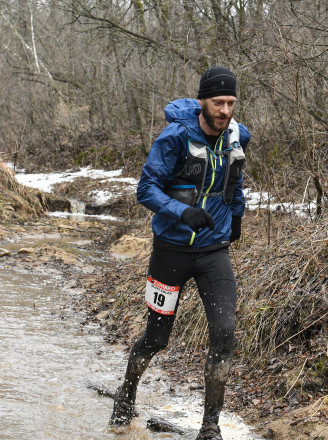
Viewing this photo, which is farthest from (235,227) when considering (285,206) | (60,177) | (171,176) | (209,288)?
(60,177)

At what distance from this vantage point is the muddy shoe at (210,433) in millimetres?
3342

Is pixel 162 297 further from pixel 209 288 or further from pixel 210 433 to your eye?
pixel 210 433

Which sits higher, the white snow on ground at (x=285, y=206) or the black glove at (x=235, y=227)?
the black glove at (x=235, y=227)

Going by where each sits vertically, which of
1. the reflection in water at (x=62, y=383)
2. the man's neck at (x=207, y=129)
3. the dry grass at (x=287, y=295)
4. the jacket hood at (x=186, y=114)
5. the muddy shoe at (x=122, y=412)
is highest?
the jacket hood at (x=186, y=114)

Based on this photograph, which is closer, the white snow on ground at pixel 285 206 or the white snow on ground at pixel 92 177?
the white snow on ground at pixel 285 206

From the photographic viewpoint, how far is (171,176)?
11.5 ft

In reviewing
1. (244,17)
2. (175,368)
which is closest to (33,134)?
(244,17)

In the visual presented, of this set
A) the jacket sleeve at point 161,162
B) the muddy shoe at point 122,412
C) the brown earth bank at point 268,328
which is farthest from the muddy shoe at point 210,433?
the jacket sleeve at point 161,162

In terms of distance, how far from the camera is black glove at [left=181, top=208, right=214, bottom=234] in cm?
319

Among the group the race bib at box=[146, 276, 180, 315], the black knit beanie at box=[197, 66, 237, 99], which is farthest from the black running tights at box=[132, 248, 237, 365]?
the black knit beanie at box=[197, 66, 237, 99]

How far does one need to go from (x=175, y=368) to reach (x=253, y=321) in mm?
887

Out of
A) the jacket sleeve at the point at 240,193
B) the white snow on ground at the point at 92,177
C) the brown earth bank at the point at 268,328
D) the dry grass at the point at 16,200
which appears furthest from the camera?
the white snow on ground at the point at 92,177

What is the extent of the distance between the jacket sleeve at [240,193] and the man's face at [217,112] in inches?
→ 13.6

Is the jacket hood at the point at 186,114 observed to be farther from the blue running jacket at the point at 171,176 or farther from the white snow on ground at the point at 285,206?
the white snow on ground at the point at 285,206
